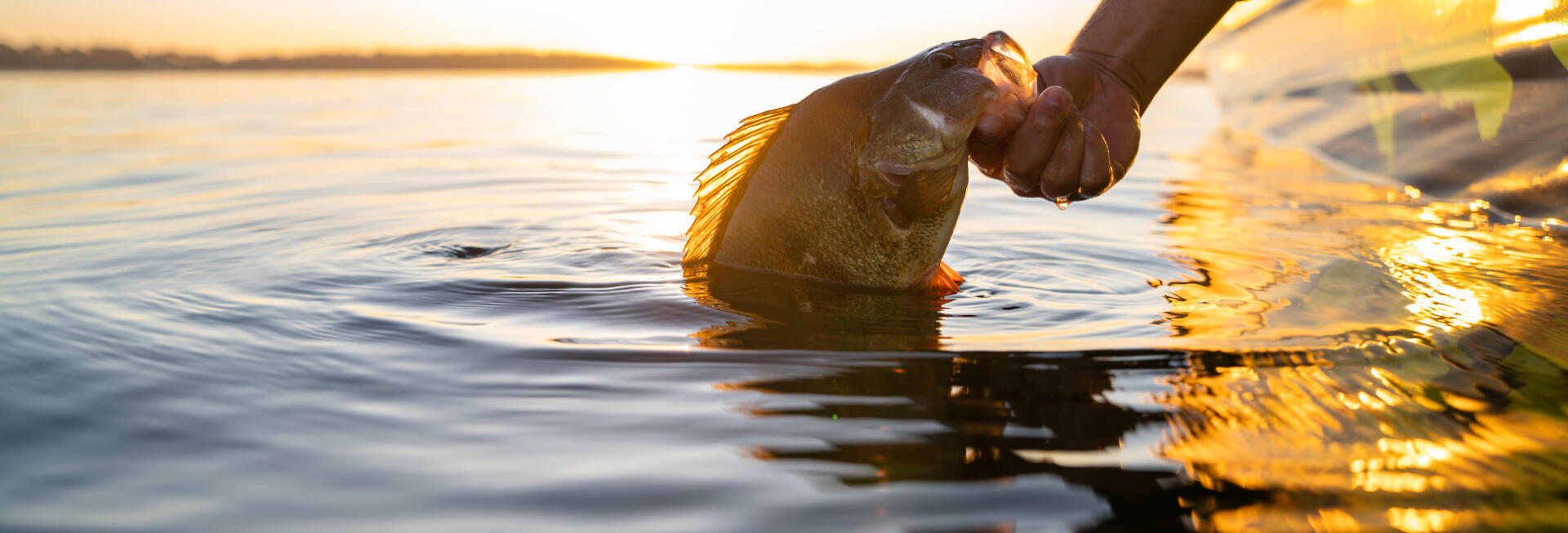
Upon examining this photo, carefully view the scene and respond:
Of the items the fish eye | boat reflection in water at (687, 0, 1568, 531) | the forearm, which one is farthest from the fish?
the forearm

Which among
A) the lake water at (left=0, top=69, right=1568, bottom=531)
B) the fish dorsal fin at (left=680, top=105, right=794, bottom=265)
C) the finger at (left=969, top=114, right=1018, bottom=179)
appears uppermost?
the finger at (left=969, top=114, right=1018, bottom=179)

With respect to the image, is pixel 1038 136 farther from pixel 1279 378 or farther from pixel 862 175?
pixel 1279 378

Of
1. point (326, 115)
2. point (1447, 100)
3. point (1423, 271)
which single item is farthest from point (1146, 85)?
point (326, 115)

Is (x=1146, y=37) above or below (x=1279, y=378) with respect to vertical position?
above

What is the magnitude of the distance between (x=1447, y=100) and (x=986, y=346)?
5.52 meters

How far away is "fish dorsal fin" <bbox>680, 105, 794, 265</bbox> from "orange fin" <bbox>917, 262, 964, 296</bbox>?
0.70 metres

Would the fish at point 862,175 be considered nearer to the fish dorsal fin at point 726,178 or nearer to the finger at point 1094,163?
the fish dorsal fin at point 726,178

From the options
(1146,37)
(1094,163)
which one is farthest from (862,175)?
(1146,37)

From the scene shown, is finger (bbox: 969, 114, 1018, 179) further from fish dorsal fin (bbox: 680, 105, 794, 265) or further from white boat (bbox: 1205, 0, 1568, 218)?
white boat (bbox: 1205, 0, 1568, 218)

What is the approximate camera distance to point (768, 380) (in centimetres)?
229

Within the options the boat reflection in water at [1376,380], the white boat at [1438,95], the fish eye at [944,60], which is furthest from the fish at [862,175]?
the white boat at [1438,95]

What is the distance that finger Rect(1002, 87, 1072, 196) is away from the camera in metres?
2.73

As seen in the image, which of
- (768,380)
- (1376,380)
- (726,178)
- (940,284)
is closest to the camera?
(1376,380)

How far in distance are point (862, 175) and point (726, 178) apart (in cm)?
59
